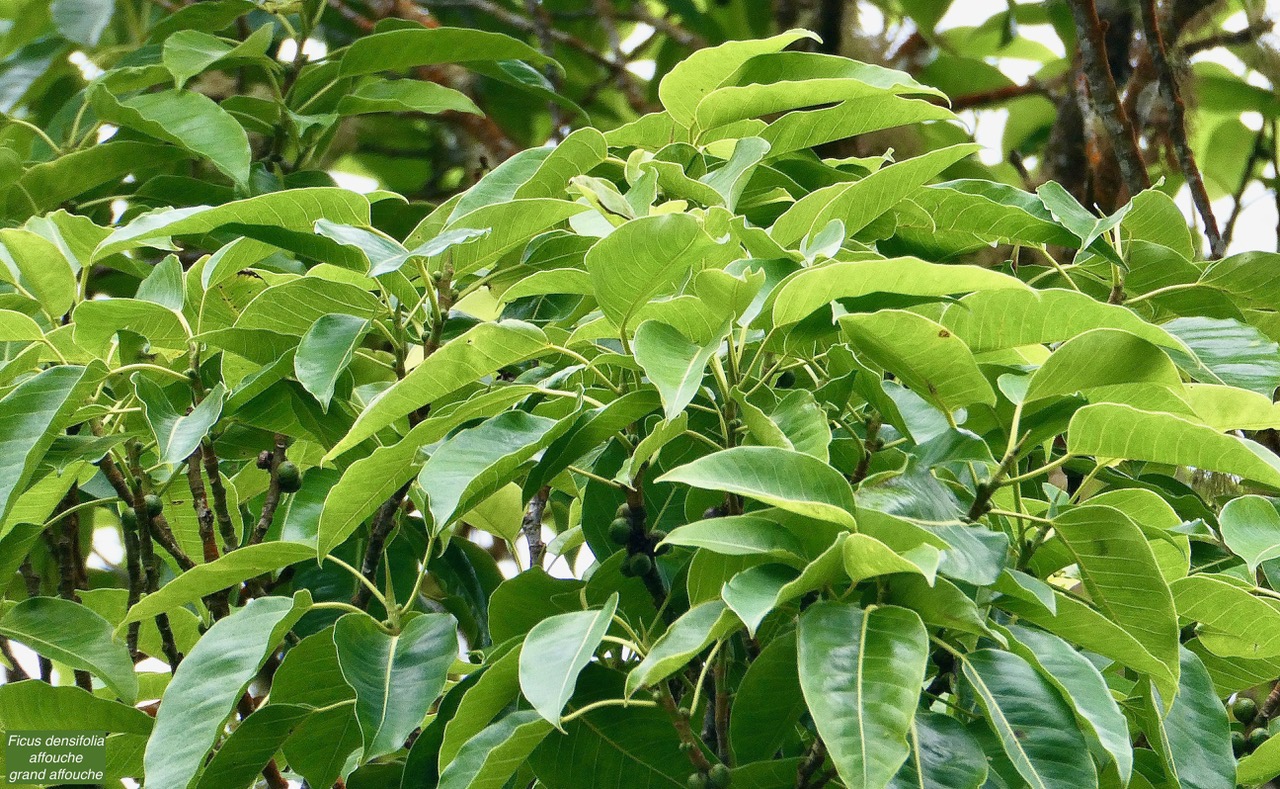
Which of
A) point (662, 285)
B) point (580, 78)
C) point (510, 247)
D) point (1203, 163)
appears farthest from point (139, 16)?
point (1203, 163)

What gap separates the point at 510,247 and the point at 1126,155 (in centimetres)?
111

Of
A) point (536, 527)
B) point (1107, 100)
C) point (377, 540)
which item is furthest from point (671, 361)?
point (1107, 100)

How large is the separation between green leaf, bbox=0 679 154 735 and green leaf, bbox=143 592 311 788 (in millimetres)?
216

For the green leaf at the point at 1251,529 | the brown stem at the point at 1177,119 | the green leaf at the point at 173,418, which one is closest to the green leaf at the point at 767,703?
the green leaf at the point at 1251,529

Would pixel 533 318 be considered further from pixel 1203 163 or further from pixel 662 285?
pixel 1203 163

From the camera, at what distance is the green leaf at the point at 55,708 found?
1012mm

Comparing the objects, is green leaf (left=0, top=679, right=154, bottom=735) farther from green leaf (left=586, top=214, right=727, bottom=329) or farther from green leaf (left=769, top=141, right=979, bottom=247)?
green leaf (left=769, top=141, right=979, bottom=247)

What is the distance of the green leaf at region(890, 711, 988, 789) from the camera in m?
0.72

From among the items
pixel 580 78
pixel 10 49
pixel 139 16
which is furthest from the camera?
pixel 580 78

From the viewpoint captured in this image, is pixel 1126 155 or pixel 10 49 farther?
pixel 10 49

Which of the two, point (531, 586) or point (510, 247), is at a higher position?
point (510, 247)

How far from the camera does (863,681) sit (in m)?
0.66

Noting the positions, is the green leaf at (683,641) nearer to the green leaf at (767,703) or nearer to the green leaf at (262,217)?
the green leaf at (767,703)

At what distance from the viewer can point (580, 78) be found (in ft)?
9.07
